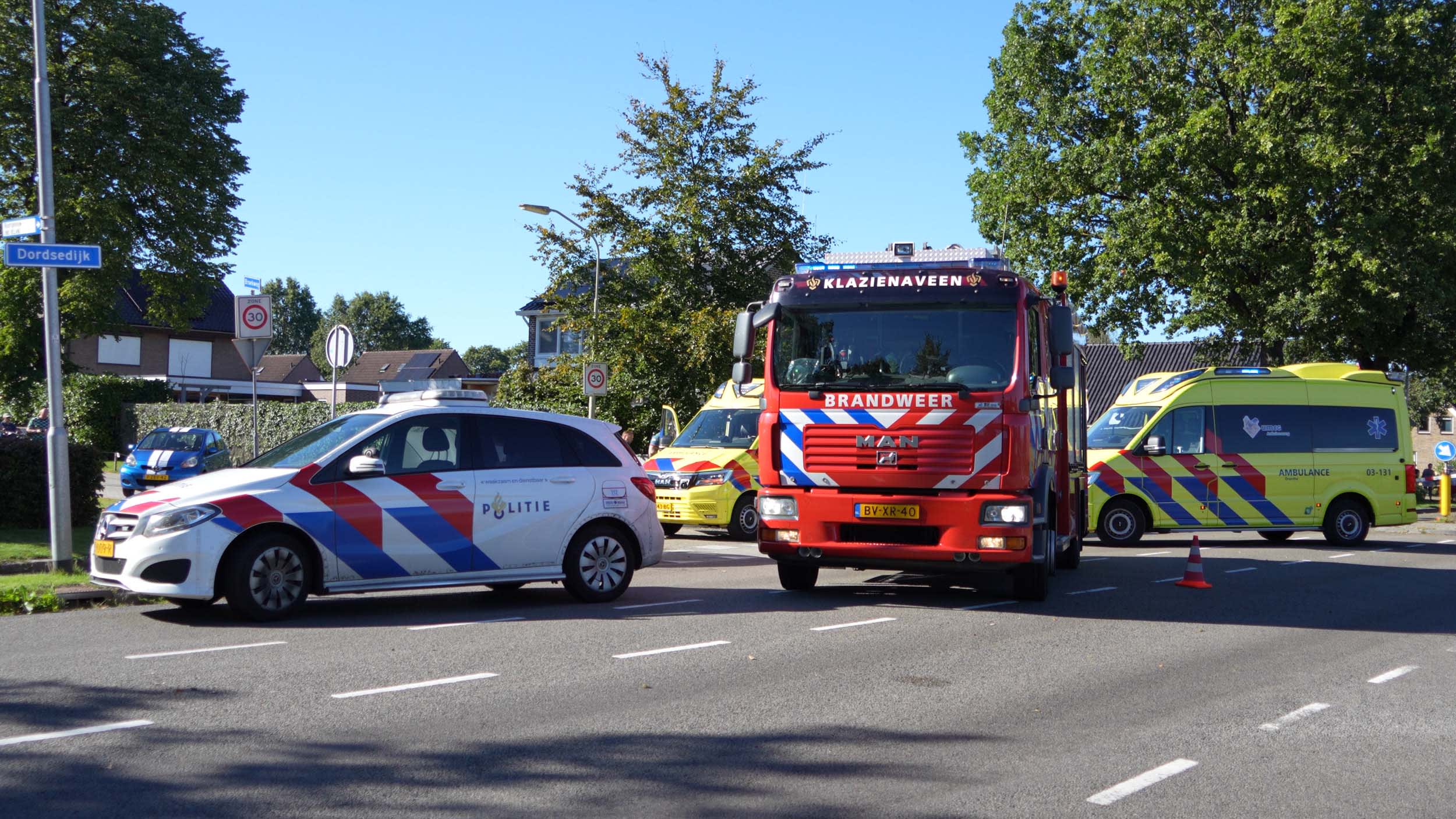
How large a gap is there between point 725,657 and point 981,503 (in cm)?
311

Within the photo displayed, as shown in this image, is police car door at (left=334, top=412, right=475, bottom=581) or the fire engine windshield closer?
police car door at (left=334, top=412, right=475, bottom=581)

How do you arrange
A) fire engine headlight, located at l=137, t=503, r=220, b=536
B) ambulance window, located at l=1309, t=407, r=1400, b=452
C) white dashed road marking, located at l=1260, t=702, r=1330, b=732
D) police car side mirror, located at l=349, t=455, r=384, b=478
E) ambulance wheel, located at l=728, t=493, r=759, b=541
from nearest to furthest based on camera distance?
white dashed road marking, located at l=1260, t=702, r=1330, b=732
fire engine headlight, located at l=137, t=503, r=220, b=536
police car side mirror, located at l=349, t=455, r=384, b=478
ambulance wheel, located at l=728, t=493, r=759, b=541
ambulance window, located at l=1309, t=407, r=1400, b=452

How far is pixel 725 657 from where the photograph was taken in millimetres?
8695

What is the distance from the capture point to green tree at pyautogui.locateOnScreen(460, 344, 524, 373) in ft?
463

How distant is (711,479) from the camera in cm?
1875

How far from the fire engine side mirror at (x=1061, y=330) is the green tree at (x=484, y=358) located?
424 feet

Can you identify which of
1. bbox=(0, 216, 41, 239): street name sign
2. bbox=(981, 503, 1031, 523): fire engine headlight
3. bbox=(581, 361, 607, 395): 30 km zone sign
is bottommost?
bbox=(981, 503, 1031, 523): fire engine headlight

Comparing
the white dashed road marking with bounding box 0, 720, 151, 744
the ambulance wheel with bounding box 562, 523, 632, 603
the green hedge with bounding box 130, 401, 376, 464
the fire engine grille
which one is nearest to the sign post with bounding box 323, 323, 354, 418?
the ambulance wheel with bounding box 562, 523, 632, 603

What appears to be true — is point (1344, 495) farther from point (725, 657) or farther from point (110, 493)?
point (110, 493)

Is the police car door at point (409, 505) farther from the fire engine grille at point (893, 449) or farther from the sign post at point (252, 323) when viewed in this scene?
the sign post at point (252, 323)

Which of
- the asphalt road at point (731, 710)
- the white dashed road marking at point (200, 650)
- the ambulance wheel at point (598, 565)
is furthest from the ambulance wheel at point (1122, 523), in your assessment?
the white dashed road marking at point (200, 650)

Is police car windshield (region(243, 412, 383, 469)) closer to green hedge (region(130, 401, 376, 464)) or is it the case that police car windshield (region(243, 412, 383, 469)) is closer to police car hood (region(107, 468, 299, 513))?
police car hood (region(107, 468, 299, 513))

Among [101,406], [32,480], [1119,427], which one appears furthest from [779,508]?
[101,406]

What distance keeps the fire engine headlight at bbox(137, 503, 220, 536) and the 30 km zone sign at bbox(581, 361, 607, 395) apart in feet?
51.1
